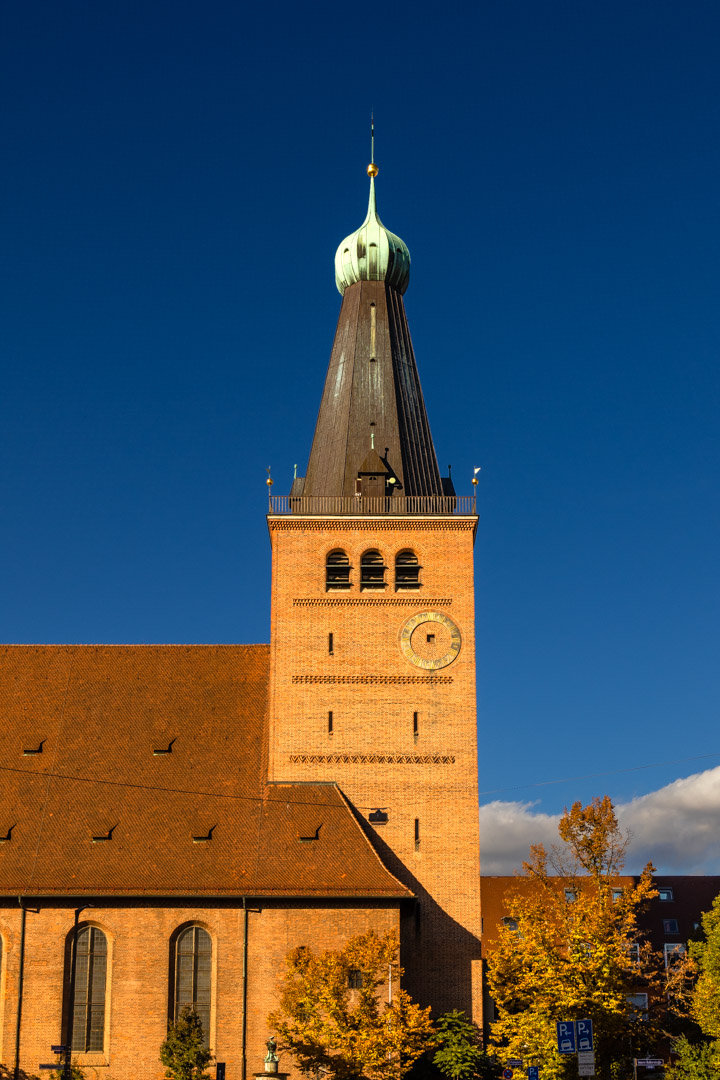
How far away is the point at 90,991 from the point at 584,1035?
18722mm

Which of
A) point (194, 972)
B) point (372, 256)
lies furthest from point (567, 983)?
point (372, 256)

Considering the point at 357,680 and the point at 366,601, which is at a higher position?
the point at 366,601

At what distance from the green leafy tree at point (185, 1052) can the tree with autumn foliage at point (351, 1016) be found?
2.13m

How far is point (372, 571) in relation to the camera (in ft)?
148

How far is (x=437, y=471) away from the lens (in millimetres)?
47000

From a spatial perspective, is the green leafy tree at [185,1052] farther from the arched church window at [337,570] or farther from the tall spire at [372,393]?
the tall spire at [372,393]

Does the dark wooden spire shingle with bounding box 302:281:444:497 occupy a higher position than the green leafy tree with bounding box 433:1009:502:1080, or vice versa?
the dark wooden spire shingle with bounding box 302:281:444:497

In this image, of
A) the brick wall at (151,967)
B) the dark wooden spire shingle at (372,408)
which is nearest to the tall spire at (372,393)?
the dark wooden spire shingle at (372,408)

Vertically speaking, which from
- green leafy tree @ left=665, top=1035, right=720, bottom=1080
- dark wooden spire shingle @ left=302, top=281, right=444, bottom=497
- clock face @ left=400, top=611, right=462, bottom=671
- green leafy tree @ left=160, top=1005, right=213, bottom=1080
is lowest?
green leafy tree @ left=665, top=1035, right=720, bottom=1080

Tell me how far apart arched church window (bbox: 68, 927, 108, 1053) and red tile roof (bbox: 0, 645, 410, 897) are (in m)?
1.54

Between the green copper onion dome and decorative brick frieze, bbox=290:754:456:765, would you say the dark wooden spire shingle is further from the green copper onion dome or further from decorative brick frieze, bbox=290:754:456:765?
decorative brick frieze, bbox=290:754:456:765

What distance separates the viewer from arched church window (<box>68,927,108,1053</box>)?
126ft

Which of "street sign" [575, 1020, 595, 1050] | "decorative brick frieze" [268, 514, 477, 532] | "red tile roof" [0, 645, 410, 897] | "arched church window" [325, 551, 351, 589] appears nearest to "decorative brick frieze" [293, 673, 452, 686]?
"red tile roof" [0, 645, 410, 897]

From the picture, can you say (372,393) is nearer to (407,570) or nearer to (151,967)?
(407,570)
